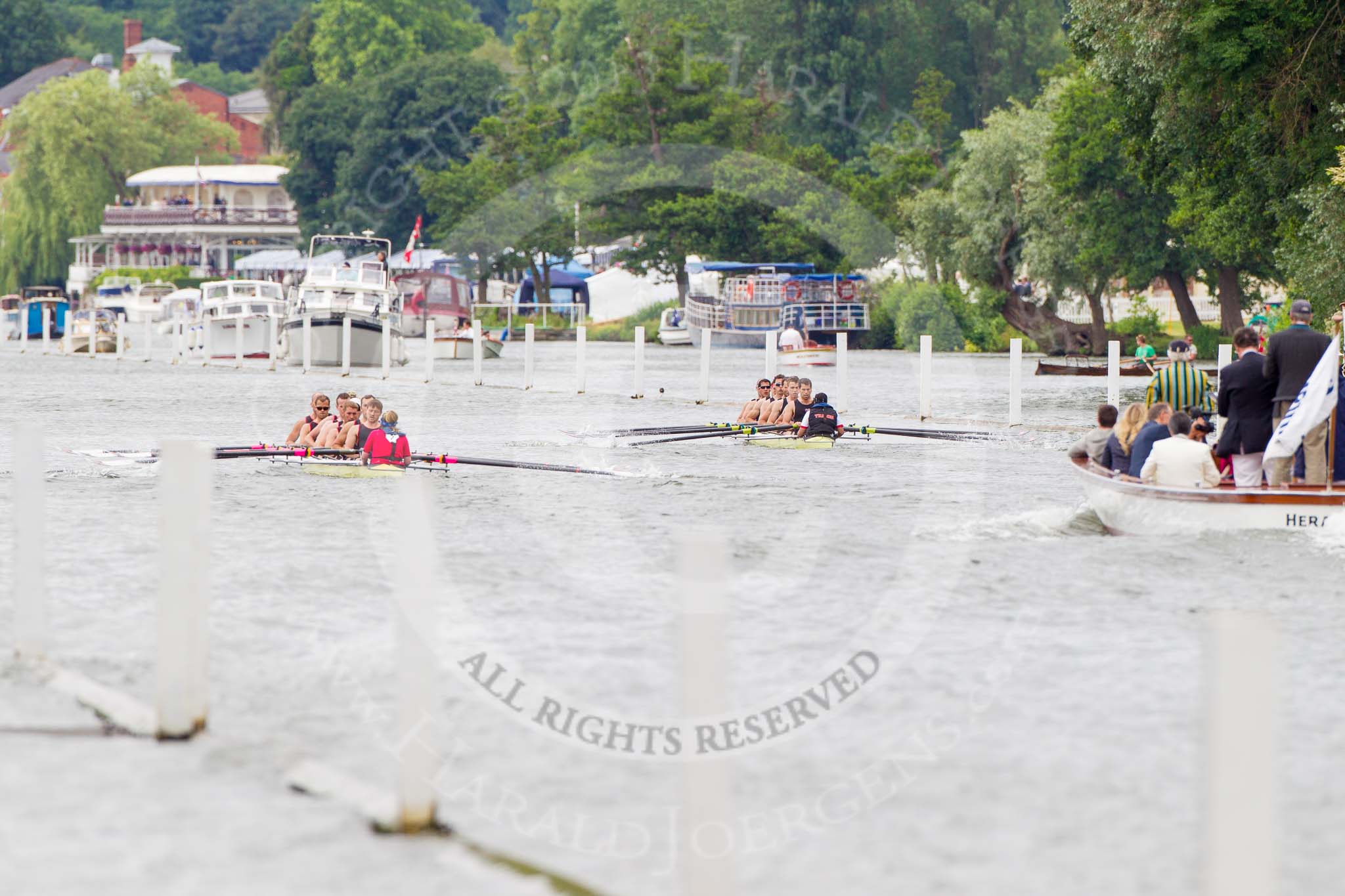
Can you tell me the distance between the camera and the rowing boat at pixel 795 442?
27.7m

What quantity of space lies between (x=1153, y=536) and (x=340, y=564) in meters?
7.06

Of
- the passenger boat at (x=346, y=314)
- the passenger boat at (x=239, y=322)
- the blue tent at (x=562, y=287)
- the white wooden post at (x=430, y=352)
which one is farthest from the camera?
the blue tent at (x=562, y=287)

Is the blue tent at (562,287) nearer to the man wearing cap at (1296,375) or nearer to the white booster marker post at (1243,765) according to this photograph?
the man wearing cap at (1296,375)

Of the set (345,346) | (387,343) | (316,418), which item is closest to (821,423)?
(316,418)

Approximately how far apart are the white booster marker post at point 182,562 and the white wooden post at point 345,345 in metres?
44.1

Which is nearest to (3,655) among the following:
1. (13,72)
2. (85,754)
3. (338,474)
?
(85,754)

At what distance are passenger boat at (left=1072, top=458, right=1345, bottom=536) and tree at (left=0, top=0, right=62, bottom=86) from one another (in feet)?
544

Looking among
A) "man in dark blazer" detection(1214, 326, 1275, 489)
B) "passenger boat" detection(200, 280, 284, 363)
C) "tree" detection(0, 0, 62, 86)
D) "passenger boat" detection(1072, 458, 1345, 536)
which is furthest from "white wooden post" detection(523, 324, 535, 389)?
"tree" detection(0, 0, 62, 86)

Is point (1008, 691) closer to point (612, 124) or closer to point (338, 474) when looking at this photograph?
point (338, 474)

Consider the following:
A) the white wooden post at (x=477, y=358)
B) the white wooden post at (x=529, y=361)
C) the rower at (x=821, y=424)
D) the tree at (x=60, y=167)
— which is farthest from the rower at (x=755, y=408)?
the tree at (x=60, y=167)

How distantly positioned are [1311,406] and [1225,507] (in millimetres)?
1097

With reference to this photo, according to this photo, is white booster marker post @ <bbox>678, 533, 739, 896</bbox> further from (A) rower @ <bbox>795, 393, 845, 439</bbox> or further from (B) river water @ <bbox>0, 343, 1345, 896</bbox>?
(A) rower @ <bbox>795, 393, 845, 439</bbox>

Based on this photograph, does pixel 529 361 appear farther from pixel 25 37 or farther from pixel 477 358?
pixel 25 37

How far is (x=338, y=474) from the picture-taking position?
22781 millimetres
